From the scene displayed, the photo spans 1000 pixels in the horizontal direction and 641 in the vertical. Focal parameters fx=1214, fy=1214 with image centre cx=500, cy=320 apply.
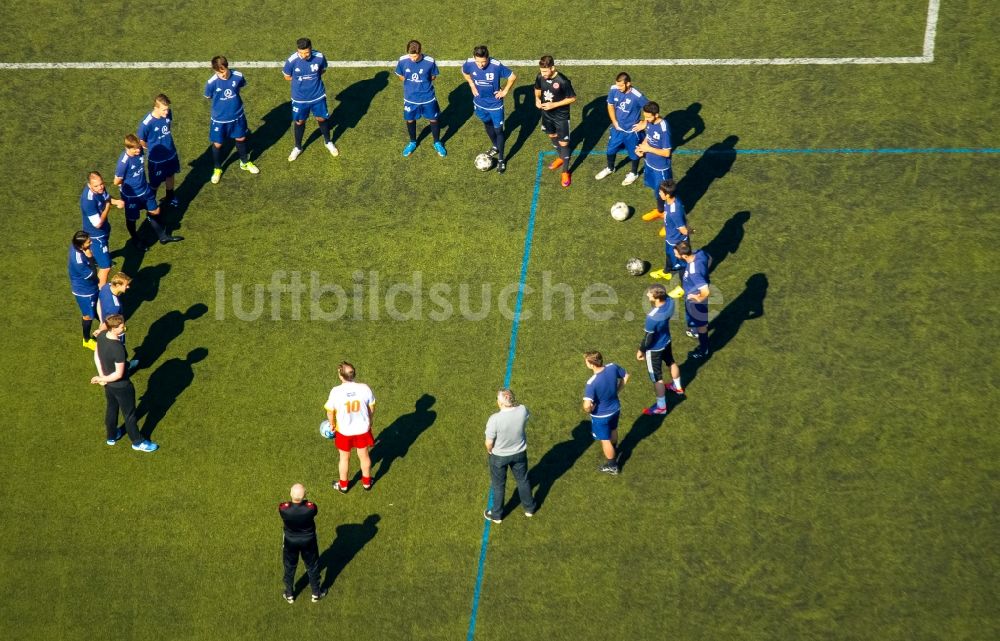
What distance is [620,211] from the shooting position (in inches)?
773

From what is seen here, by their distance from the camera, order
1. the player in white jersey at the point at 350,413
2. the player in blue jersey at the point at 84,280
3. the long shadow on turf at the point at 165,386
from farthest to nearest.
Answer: the player in blue jersey at the point at 84,280, the long shadow on turf at the point at 165,386, the player in white jersey at the point at 350,413

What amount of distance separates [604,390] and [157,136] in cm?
884

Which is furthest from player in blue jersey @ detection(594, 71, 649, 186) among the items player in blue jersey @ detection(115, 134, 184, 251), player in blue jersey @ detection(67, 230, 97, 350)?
player in blue jersey @ detection(67, 230, 97, 350)

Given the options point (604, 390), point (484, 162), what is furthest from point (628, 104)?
point (604, 390)

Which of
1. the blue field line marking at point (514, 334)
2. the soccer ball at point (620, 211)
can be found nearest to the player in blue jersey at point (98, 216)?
the blue field line marking at point (514, 334)

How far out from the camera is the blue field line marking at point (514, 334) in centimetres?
1591

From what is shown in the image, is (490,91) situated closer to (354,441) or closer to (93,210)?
(93,210)

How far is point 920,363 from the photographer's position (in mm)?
17641

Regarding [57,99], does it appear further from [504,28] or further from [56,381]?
[504,28]

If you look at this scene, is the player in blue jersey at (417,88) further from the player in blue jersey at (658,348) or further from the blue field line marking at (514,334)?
the player in blue jersey at (658,348)

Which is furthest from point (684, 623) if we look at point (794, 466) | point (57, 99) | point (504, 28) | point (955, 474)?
point (57, 99)

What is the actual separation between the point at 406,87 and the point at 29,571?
9.58 m

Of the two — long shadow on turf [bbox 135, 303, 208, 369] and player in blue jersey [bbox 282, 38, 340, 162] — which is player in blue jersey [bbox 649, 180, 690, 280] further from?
long shadow on turf [bbox 135, 303, 208, 369]

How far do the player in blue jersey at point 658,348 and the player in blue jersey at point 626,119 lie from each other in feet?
12.0
